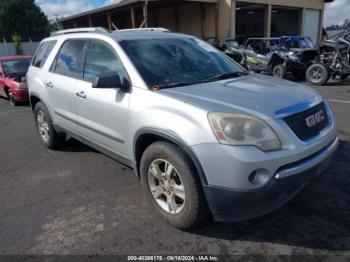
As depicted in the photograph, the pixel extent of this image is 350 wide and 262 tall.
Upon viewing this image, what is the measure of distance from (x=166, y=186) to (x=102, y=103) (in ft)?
3.97

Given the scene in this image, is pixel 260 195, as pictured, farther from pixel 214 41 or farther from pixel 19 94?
pixel 214 41

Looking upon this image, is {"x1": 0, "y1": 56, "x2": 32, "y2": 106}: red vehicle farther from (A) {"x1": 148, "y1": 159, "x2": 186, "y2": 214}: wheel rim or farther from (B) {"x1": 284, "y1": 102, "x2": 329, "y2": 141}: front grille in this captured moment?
(B) {"x1": 284, "y1": 102, "x2": 329, "y2": 141}: front grille

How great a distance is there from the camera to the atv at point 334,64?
1124 centimetres

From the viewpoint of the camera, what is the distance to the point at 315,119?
2.99m

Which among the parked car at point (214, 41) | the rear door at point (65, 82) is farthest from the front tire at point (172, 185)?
the parked car at point (214, 41)

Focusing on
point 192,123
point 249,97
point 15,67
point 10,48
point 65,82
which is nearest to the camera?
point 192,123

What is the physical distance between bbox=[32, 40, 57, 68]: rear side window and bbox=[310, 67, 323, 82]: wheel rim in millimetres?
9316

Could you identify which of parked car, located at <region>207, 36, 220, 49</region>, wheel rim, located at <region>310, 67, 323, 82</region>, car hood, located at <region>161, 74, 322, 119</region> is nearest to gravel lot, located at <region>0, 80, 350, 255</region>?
car hood, located at <region>161, 74, 322, 119</region>

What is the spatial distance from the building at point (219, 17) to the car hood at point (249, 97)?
50.9 feet

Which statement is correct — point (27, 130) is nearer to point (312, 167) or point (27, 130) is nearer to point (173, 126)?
point (173, 126)

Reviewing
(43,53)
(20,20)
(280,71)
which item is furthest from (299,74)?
(20,20)

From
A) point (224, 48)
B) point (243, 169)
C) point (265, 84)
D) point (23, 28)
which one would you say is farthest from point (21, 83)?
point (23, 28)

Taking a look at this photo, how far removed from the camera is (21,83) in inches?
377

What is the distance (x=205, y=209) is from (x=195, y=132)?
70 cm
